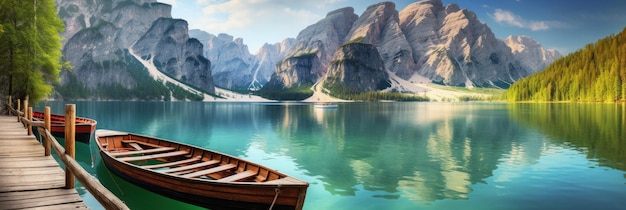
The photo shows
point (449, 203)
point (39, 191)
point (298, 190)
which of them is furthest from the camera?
point (449, 203)

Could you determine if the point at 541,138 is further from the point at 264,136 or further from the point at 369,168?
the point at 264,136

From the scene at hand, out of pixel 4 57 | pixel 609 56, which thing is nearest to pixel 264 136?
pixel 4 57

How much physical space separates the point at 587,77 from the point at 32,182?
194064 millimetres

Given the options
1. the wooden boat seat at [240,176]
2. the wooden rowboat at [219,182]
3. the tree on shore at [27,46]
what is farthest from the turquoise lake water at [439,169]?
the tree on shore at [27,46]

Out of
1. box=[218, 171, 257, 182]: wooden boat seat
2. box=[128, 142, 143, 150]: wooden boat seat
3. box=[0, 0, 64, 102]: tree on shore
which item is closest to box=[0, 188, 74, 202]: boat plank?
box=[218, 171, 257, 182]: wooden boat seat

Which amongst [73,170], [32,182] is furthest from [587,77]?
[32,182]

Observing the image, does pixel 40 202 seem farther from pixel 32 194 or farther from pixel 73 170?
pixel 73 170

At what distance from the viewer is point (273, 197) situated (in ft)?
37.4

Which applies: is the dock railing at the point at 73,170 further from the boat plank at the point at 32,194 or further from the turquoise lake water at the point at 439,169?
the turquoise lake water at the point at 439,169

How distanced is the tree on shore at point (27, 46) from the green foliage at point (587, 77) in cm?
17423

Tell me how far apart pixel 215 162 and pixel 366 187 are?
27.0 ft

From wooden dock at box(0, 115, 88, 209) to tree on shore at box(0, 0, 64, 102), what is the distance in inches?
1029

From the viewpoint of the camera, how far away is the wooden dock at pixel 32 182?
9398mm

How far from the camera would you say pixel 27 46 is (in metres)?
37.9
